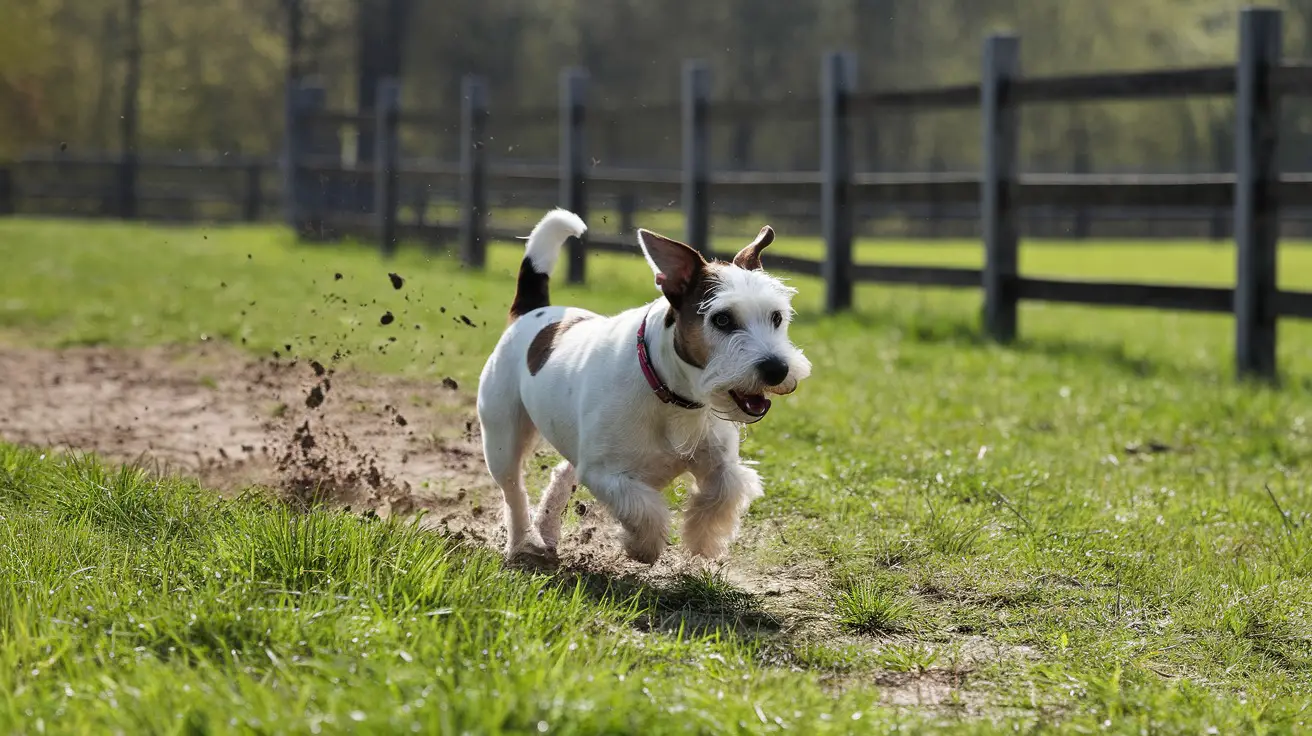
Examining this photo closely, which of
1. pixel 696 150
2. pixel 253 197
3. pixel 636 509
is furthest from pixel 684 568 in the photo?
pixel 253 197

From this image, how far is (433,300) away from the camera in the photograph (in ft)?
41.8

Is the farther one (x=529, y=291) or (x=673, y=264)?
(x=529, y=291)

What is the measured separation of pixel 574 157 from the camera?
15320mm

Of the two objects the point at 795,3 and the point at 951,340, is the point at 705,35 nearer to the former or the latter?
the point at 795,3

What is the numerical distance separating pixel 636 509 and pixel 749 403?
538 millimetres

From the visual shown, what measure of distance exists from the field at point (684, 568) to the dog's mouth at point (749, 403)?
1.97 feet

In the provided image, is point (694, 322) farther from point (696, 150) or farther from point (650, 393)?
point (696, 150)

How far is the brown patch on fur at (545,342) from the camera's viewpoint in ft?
16.0

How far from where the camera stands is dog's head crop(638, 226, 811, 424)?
3996 millimetres

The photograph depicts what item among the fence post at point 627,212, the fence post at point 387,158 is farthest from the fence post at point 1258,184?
the fence post at point 627,212

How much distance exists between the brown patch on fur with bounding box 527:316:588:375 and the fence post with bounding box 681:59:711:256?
8000 mm

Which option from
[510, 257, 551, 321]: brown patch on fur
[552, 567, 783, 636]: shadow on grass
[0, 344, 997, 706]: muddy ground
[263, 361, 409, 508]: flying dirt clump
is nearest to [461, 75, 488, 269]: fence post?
[0, 344, 997, 706]: muddy ground

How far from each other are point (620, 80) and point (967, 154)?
519 inches

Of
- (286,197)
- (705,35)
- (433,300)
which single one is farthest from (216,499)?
(705,35)
